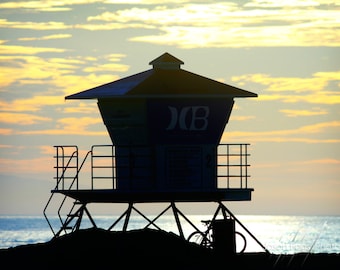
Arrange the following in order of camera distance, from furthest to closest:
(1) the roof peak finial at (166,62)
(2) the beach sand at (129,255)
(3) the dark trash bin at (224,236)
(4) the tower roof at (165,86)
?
(1) the roof peak finial at (166,62) < (3) the dark trash bin at (224,236) < (4) the tower roof at (165,86) < (2) the beach sand at (129,255)

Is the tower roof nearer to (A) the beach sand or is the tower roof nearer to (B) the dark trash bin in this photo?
→ (B) the dark trash bin

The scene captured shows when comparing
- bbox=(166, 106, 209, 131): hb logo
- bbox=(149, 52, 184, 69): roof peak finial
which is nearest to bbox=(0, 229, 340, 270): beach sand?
bbox=(166, 106, 209, 131): hb logo

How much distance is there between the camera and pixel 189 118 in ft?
161

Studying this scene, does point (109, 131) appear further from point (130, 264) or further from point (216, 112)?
point (130, 264)

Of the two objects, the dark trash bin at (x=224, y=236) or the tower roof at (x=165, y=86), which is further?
the dark trash bin at (x=224, y=236)

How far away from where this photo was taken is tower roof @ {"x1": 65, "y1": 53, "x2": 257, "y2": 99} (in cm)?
4894

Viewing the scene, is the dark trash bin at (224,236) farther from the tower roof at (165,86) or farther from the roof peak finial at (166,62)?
the roof peak finial at (166,62)

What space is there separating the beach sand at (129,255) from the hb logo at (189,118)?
13.8 feet

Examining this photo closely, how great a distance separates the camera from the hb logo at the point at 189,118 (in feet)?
161

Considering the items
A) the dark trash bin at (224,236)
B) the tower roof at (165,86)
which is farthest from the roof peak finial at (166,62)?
the dark trash bin at (224,236)

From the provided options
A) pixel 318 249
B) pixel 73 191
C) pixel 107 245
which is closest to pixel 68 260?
pixel 107 245

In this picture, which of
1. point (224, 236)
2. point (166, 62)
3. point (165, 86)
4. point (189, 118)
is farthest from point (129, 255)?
point (166, 62)

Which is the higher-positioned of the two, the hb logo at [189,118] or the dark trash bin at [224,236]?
the hb logo at [189,118]

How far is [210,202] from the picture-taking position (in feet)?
165
